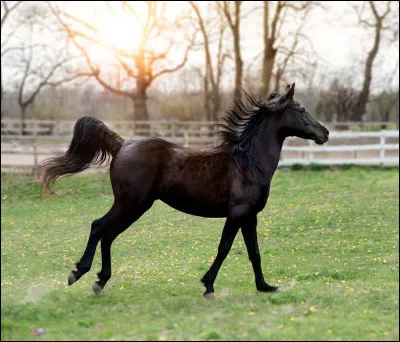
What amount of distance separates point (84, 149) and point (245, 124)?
6.48 ft

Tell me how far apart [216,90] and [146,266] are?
88.9ft

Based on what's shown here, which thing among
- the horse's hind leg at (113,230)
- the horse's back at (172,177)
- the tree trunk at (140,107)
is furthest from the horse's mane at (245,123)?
the tree trunk at (140,107)

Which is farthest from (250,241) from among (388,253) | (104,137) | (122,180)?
(388,253)

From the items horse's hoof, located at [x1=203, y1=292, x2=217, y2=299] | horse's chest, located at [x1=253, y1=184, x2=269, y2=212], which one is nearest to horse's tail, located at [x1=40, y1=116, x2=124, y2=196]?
horse's chest, located at [x1=253, y1=184, x2=269, y2=212]

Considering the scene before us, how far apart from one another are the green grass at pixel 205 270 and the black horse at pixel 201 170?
675 millimetres

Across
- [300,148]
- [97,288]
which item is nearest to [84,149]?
[97,288]

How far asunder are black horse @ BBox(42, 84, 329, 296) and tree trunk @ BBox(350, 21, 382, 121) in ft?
89.8

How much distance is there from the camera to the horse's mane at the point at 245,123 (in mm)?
6820

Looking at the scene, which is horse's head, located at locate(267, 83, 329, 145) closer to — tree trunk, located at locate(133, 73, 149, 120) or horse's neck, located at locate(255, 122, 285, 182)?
horse's neck, located at locate(255, 122, 285, 182)

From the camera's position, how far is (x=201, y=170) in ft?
21.6

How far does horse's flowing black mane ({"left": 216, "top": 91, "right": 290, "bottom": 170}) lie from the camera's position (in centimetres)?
680

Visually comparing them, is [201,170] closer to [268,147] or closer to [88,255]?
[268,147]

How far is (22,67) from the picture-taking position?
3588cm

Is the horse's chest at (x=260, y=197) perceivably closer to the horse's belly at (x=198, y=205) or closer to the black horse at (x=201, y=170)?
the black horse at (x=201, y=170)
